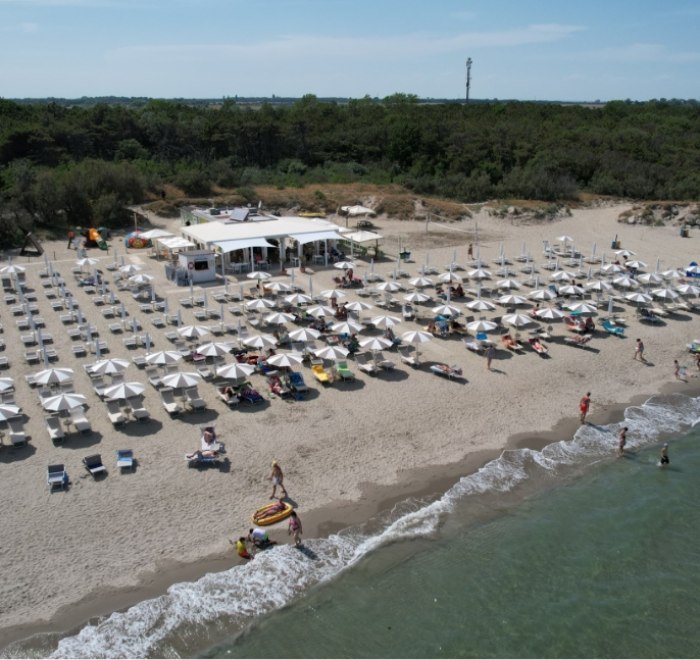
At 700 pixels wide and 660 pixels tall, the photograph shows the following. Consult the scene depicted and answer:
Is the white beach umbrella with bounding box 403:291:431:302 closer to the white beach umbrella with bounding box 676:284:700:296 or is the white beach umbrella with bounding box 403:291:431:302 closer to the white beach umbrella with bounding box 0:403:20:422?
the white beach umbrella with bounding box 676:284:700:296

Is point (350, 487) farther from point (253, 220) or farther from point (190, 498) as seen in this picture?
point (253, 220)

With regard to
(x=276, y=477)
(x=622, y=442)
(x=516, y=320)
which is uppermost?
(x=516, y=320)

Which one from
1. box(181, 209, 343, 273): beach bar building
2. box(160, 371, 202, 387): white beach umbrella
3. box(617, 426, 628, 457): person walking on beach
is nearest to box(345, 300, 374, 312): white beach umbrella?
box(181, 209, 343, 273): beach bar building

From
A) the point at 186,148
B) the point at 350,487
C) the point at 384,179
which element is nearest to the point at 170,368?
the point at 350,487

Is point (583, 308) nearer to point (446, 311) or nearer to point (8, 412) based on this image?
point (446, 311)

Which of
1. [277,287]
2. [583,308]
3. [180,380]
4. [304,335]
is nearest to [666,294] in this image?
[583,308]
